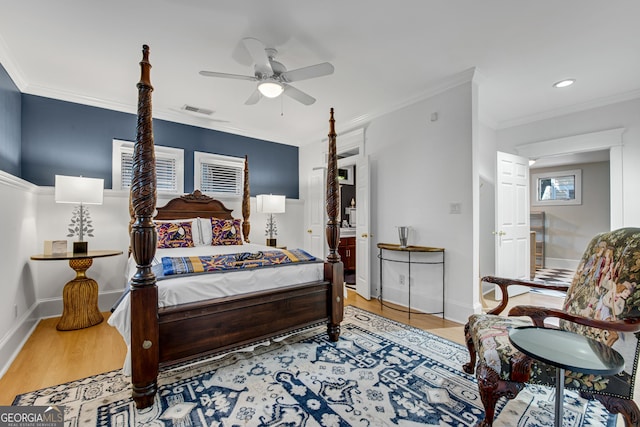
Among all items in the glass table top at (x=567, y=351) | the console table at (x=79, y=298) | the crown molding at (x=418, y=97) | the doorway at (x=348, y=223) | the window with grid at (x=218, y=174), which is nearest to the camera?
the glass table top at (x=567, y=351)

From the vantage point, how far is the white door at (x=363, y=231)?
13.8 ft

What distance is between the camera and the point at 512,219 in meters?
4.25

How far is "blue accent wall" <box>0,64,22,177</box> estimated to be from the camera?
2784 mm

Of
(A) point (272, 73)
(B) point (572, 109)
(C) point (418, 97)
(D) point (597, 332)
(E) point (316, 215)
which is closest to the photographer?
(D) point (597, 332)

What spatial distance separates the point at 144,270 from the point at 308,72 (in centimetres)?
201

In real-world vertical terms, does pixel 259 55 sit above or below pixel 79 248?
above

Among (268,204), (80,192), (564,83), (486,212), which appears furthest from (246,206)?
(564,83)

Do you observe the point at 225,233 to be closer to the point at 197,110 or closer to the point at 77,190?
the point at 77,190

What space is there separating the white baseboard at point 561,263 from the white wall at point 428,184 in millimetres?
5123

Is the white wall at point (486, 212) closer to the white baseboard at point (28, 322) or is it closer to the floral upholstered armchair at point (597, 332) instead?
the floral upholstered armchair at point (597, 332)

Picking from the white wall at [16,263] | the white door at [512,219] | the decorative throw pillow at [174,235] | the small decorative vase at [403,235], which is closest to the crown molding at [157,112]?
the white wall at [16,263]

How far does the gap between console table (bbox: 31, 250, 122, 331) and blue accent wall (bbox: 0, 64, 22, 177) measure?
3.38 ft

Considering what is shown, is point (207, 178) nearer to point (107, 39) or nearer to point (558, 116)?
point (107, 39)

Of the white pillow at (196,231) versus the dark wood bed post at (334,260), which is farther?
the white pillow at (196,231)
